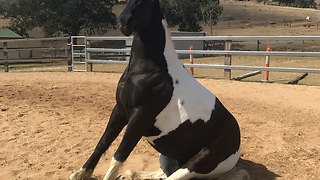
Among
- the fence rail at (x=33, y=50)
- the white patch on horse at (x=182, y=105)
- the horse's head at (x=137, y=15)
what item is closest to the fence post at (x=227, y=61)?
the fence rail at (x=33, y=50)

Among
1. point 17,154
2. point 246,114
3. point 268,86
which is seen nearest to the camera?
point 17,154

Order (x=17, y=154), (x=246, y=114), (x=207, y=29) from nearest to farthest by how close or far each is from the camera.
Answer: (x=17, y=154) < (x=246, y=114) < (x=207, y=29)

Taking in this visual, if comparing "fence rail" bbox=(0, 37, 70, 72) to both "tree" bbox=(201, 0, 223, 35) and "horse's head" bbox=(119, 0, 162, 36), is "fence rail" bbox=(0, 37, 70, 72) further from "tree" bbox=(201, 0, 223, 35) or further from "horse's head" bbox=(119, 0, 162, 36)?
"tree" bbox=(201, 0, 223, 35)

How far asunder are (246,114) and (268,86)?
129 inches

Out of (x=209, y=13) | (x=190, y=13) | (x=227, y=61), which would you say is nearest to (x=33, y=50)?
(x=227, y=61)

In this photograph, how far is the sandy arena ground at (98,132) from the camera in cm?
403

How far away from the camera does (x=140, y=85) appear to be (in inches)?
118

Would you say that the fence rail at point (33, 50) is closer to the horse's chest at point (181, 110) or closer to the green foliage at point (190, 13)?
the horse's chest at point (181, 110)

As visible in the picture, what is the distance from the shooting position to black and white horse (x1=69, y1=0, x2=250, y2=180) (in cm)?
299

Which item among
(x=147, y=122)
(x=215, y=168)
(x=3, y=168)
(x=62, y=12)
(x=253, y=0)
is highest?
(x=253, y=0)

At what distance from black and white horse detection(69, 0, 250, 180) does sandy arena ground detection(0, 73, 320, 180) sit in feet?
2.82

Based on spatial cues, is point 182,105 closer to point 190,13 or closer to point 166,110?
point 166,110

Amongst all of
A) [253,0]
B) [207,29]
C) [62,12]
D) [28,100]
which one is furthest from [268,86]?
[253,0]

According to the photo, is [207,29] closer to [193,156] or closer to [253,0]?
[193,156]
